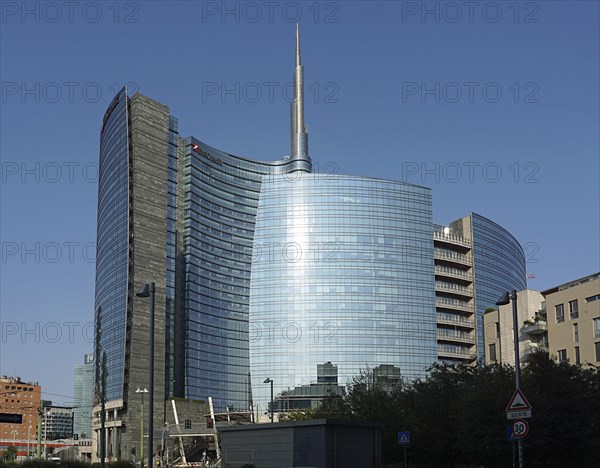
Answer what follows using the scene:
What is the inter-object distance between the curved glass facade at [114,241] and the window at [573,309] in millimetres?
101241

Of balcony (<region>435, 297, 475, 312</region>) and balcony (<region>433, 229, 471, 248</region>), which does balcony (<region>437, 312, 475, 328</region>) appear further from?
balcony (<region>433, 229, 471, 248</region>)

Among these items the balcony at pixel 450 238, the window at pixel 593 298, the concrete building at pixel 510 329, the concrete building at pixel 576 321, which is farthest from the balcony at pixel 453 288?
the window at pixel 593 298

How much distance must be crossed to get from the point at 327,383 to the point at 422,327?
2548cm

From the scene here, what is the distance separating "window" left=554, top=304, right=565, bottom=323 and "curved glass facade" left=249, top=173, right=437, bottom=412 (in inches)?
3951

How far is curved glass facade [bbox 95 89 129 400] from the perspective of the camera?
16512 centimetres

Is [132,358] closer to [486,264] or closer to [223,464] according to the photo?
[486,264]

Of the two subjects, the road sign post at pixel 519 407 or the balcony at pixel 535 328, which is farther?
the balcony at pixel 535 328

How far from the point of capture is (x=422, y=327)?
614 feet

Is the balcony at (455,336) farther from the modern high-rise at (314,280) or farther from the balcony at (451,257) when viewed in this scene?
the balcony at (451,257)

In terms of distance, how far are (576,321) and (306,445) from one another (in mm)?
51548

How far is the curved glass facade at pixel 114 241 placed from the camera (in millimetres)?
165125

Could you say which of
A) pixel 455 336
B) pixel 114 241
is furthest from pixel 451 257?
pixel 114 241

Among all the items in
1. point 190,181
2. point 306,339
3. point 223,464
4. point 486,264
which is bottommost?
point 223,464

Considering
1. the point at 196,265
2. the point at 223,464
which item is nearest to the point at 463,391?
the point at 223,464
